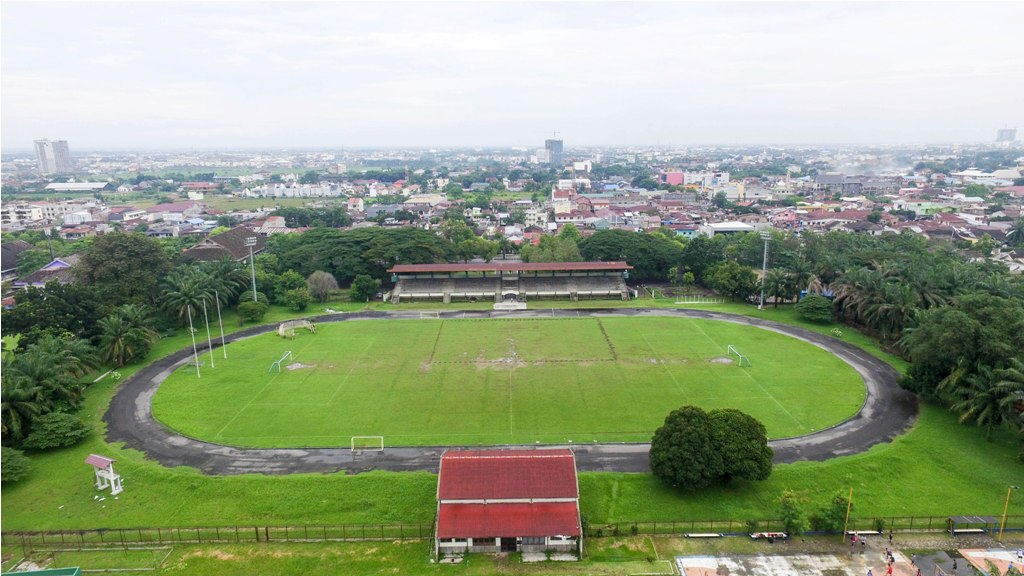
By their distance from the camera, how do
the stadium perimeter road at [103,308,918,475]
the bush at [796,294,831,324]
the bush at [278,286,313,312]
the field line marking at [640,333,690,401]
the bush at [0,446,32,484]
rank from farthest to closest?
the bush at [278,286,313,312], the bush at [796,294,831,324], the field line marking at [640,333,690,401], the stadium perimeter road at [103,308,918,475], the bush at [0,446,32,484]

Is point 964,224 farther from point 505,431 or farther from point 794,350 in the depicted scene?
point 505,431

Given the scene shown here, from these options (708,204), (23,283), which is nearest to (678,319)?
(23,283)

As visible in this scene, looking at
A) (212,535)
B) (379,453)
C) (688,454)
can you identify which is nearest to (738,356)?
(688,454)

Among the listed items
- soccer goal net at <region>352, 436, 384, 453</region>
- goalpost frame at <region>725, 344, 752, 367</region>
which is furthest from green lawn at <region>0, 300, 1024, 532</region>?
goalpost frame at <region>725, 344, 752, 367</region>

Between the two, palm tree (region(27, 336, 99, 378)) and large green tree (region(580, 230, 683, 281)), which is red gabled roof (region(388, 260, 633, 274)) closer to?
large green tree (region(580, 230, 683, 281))

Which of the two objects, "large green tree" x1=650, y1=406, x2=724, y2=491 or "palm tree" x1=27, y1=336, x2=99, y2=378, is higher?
"palm tree" x1=27, y1=336, x2=99, y2=378

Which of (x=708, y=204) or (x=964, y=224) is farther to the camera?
(x=708, y=204)

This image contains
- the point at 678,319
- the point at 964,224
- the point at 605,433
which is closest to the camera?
the point at 605,433

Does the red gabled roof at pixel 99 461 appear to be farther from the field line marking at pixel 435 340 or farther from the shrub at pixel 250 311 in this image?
the shrub at pixel 250 311

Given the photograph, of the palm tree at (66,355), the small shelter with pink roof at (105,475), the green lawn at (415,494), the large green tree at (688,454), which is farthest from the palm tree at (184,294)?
the large green tree at (688,454)
